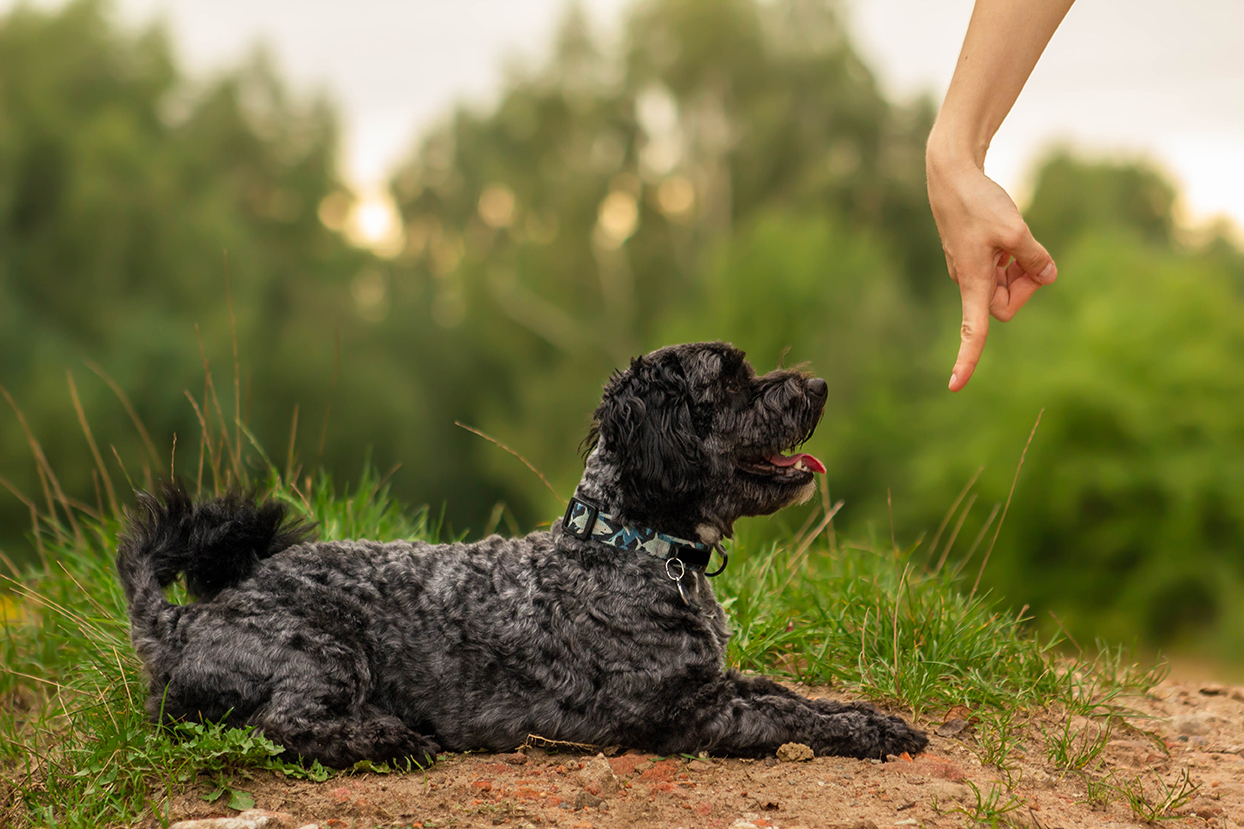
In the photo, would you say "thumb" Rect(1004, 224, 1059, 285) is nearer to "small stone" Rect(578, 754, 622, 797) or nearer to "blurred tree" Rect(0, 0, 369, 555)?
"small stone" Rect(578, 754, 622, 797)

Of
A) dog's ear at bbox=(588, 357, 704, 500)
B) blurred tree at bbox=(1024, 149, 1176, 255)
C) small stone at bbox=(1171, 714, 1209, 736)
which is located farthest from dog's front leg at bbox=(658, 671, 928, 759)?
blurred tree at bbox=(1024, 149, 1176, 255)

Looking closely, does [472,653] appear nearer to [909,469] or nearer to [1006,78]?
[1006,78]

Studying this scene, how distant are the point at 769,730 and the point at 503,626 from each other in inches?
41.3

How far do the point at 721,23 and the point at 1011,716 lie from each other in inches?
1150

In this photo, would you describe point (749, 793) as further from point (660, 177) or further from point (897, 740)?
point (660, 177)

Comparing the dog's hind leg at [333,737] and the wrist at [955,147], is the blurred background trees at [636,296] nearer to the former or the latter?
the dog's hind leg at [333,737]

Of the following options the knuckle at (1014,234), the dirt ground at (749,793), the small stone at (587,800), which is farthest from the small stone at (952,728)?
the knuckle at (1014,234)

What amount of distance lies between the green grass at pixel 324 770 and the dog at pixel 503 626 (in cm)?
23

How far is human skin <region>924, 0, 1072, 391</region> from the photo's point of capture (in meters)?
3.07

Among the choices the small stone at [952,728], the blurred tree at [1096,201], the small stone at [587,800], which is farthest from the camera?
the blurred tree at [1096,201]

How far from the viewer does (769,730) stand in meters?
3.58

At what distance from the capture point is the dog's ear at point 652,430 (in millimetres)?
3656

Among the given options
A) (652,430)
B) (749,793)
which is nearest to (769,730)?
(749,793)

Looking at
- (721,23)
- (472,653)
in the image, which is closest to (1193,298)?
(721,23)
